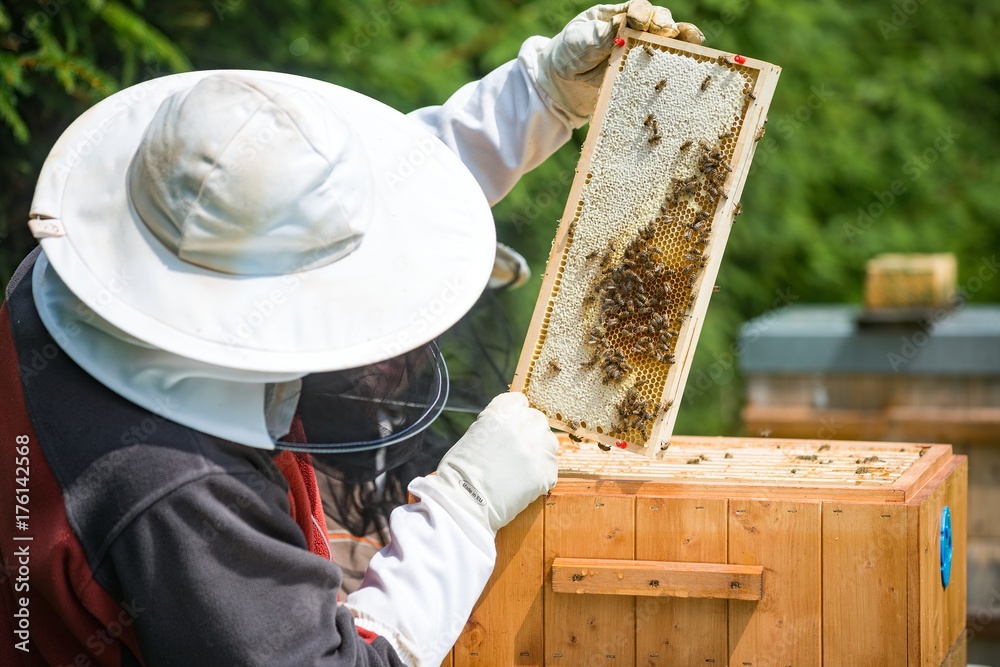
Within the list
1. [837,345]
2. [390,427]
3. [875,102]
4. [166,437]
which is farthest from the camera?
[875,102]

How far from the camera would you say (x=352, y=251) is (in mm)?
1711

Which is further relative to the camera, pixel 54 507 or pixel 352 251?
pixel 352 251

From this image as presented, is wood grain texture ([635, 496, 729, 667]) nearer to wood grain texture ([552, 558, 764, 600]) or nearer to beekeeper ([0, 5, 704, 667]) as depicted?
wood grain texture ([552, 558, 764, 600])

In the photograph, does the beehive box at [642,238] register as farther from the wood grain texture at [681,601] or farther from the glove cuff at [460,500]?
the glove cuff at [460,500]

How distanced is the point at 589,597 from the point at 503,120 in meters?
1.23

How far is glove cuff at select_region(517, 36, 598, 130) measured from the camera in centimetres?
245

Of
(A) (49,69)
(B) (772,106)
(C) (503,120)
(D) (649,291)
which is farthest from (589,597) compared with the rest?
(B) (772,106)

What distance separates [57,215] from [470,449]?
2.89ft

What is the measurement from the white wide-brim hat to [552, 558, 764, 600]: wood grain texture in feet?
2.26

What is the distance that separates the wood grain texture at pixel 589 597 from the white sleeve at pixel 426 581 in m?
0.23

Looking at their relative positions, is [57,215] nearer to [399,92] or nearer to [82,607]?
[82,607]

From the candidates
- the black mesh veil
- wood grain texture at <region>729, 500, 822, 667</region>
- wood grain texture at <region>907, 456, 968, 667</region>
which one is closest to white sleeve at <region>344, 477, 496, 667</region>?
the black mesh veil

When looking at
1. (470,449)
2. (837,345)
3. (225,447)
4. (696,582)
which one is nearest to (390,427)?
(470,449)

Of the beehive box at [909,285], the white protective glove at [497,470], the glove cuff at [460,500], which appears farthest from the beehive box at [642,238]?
the beehive box at [909,285]
